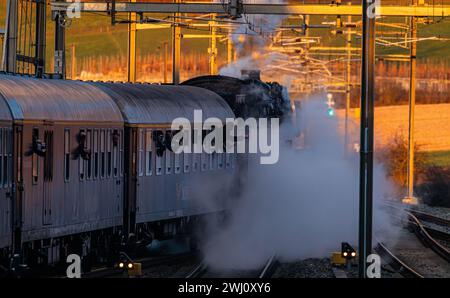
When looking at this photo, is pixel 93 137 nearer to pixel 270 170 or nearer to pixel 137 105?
pixel 137 105

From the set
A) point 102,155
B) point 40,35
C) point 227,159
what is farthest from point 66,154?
point 40,35

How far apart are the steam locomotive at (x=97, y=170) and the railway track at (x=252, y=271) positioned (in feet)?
4.23

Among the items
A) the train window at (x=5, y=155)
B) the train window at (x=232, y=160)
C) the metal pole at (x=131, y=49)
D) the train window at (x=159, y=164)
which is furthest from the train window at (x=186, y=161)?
the metal pole at (x=131, y=49)

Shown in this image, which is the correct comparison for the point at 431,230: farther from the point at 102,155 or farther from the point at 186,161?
the point at 102,155

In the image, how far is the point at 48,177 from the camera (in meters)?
19.9

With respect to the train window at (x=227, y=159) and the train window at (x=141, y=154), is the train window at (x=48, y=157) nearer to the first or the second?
the train window at (x=141, y=154)

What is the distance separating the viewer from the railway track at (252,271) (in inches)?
907

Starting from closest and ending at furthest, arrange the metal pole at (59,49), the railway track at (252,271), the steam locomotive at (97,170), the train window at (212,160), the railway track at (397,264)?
the steam locomotive at (97,170), the railway track at (252,271), the railway track at (397,264), the train window at (212,160), the metal pole at (59,49)

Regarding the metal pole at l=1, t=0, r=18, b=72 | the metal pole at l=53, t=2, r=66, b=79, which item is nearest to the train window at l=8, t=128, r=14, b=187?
the metal pole at l=1, t=0, r=18, b=72

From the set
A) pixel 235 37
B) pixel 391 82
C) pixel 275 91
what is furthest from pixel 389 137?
pixel 275 91

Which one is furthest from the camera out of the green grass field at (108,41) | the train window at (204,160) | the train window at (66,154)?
the green grass field at (108,41)

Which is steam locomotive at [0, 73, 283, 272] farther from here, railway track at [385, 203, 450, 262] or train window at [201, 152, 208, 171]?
railway track at [385, 203, 450, 262]

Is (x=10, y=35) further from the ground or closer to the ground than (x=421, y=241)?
further from the ground

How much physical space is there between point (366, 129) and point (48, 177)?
16.8 ft
